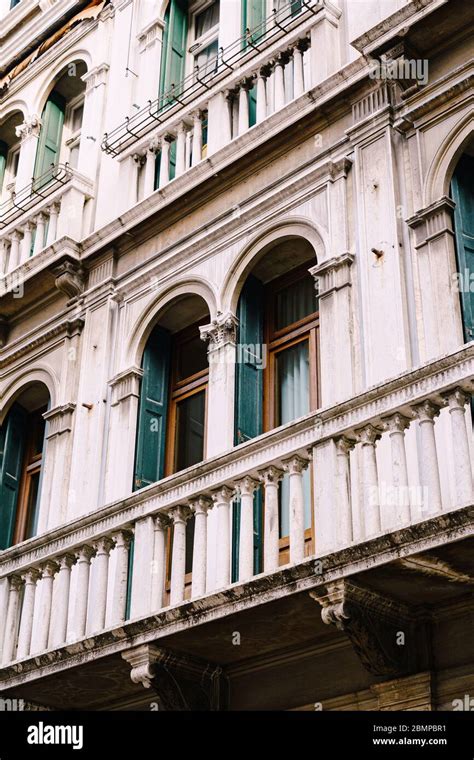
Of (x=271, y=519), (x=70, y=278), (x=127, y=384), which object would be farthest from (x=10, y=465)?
(x=271, y=519)

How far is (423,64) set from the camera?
1114 cm

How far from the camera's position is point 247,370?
11.5 meters

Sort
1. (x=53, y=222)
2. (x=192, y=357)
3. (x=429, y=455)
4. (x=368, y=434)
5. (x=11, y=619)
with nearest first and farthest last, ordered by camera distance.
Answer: (x=429, y=455)
(x=368, y=434)
(x=11, y=619)
(x=192, y=357)
(x=53, y=222)

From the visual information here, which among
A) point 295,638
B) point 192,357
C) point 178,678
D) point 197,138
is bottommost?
point 178,678

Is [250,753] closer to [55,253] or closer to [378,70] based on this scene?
[378,70]

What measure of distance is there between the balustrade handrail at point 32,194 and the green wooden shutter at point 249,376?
3919 millimetres

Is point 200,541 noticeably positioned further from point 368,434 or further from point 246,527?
point 368,434

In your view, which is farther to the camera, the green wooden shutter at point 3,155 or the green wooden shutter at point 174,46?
the green wooden shutter at point 3,155

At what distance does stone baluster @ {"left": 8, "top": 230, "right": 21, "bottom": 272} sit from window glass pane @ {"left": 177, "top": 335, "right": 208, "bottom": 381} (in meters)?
3.17

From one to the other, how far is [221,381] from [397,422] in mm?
3247

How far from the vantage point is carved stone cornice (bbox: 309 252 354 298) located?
10766 mm

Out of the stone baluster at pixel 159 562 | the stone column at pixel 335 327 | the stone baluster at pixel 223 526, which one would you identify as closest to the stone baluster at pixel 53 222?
the stone column at pixel 335 327

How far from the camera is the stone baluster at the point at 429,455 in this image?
8.08 metres

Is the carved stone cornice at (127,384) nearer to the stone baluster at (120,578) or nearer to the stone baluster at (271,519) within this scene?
the stone baluster at (120,578)
